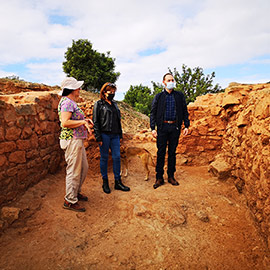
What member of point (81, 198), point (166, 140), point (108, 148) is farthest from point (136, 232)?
point (166, 140)

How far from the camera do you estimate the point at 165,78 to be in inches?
145

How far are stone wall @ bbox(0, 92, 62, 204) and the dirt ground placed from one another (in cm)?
26

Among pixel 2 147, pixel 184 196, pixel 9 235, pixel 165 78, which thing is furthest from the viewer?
pixel 165 78

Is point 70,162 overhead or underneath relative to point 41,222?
overhead

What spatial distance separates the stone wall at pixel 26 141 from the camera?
112 inches

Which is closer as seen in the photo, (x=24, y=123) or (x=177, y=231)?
(x=177, y=231)

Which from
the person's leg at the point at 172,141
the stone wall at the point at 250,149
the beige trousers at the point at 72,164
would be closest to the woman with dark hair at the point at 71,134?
the beige trousers at the point at 72,164

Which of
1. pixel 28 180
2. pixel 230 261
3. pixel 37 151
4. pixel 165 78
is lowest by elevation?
pixel 230 261

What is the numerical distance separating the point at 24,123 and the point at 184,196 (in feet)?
9.84

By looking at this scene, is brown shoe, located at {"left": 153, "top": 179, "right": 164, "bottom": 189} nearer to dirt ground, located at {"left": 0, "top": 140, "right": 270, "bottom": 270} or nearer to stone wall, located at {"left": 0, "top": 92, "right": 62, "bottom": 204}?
dirt ground, located at {"left": 0, "top": 140, "right": 270, "bottom": 270}

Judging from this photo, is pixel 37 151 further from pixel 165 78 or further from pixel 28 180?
pixel 165 78

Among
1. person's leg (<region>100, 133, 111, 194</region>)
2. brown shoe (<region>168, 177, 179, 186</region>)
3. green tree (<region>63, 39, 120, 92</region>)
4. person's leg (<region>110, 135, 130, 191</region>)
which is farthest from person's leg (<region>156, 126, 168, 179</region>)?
green tree (<region>63, 39, 120, 92</region>)

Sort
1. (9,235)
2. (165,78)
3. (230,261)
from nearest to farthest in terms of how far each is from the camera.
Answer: (230,261) < (9,235) < (165,78)

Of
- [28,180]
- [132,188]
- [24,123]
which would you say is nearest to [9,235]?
[28,180]
